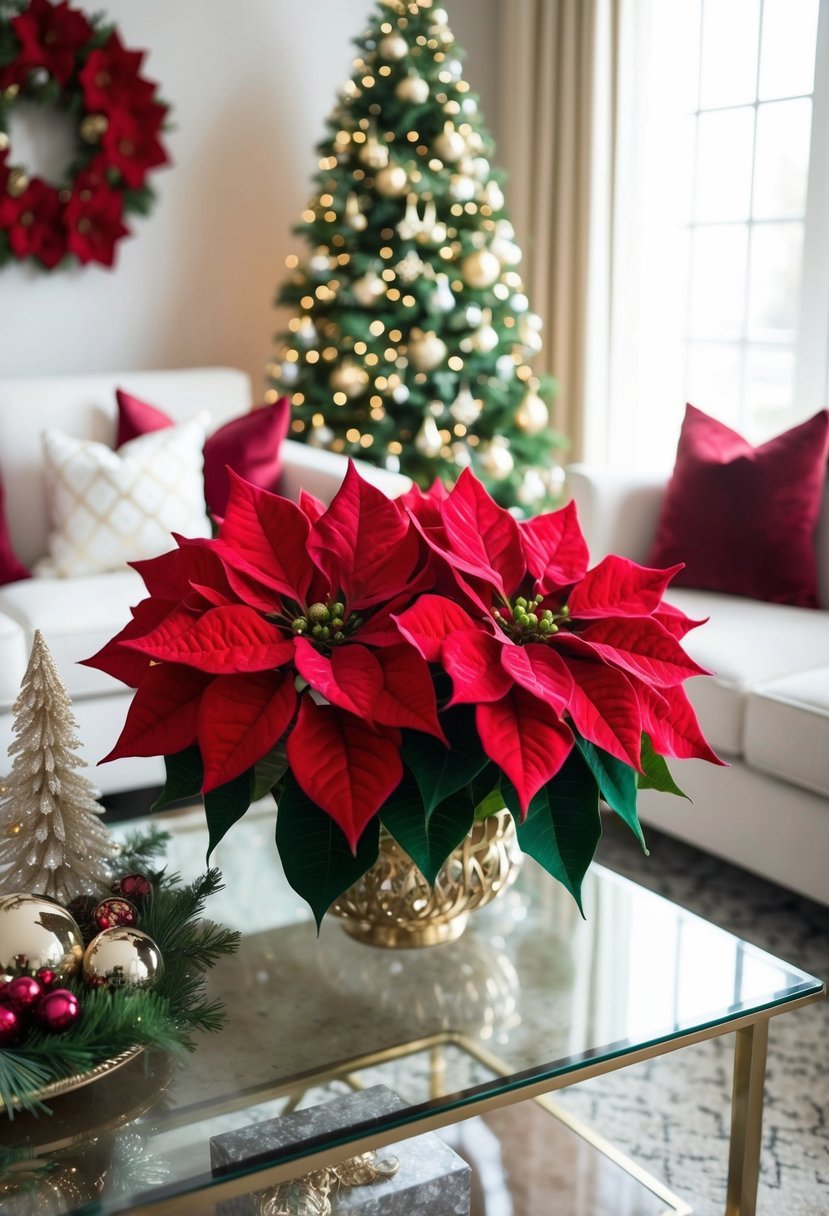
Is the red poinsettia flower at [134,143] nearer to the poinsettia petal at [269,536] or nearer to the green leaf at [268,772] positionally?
the poinsettia petal at [269,536]

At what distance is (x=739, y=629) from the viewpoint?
2.39m

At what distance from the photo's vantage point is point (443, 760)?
1104mm

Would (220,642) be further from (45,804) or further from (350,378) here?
(350,378)

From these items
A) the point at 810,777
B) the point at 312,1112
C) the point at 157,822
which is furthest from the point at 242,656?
the point at 810,777

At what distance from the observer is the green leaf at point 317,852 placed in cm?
107

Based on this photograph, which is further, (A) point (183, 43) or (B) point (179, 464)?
(A) point (183, 43)

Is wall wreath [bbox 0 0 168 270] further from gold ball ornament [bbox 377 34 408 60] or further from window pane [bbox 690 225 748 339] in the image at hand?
window pane [bbox 690 225 748 339]

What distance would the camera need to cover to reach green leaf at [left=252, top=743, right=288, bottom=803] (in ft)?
3.75

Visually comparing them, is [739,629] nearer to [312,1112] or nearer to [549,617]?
[549,617]

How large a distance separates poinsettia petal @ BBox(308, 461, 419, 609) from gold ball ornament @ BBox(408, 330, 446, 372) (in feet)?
6.79

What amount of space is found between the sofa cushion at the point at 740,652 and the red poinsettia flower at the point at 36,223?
2047 mm

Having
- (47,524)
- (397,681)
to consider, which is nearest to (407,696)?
(397,681)

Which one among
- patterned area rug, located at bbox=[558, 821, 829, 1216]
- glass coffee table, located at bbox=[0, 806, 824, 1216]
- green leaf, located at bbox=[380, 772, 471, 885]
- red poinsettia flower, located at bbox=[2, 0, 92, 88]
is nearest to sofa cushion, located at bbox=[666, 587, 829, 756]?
patterned area rug, located at bbox=[558, 821, 829, 1216]

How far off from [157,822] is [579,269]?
2.53m
